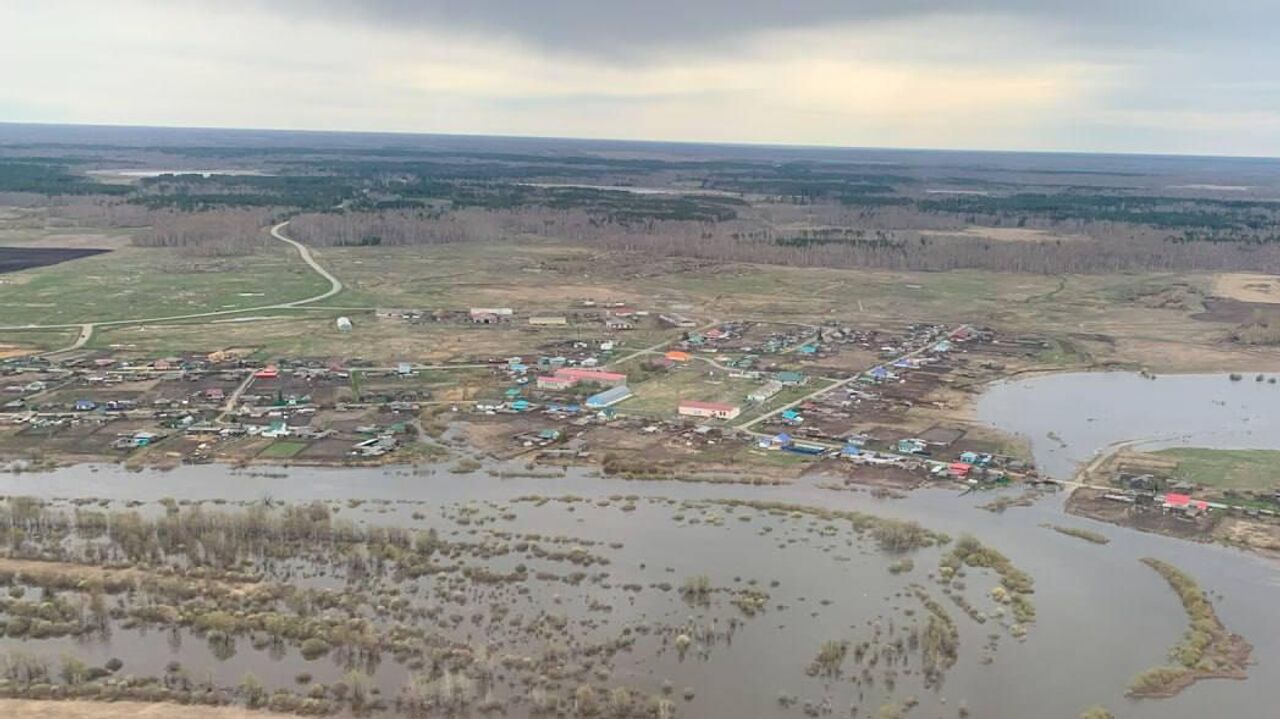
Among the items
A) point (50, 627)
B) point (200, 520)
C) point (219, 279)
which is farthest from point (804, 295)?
point (50, 627)

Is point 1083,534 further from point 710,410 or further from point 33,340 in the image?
point 33,340

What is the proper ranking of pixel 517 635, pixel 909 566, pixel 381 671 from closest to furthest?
1. pixel 381 671
2. pixel 517 635
3. pixel 909 566

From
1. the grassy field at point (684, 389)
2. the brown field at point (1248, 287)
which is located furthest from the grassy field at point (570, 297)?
the grassy field at point (684, 389)

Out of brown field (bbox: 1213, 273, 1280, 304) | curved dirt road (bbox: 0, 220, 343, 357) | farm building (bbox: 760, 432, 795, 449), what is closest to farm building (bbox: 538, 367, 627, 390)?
farm building (bbox: 760, 432, 795, 449)

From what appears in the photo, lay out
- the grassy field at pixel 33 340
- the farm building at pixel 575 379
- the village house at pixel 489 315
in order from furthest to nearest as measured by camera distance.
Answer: the village house at pixel 489 315 < the grassy field at pixel 33 340 < the farm building at pixel 575 379

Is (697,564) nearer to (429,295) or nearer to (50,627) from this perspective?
(50,627)

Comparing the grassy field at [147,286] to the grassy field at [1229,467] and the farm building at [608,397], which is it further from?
the grassy field at [1229,467]

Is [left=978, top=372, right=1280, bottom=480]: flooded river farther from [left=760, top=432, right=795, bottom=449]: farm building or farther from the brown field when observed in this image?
the brown field
